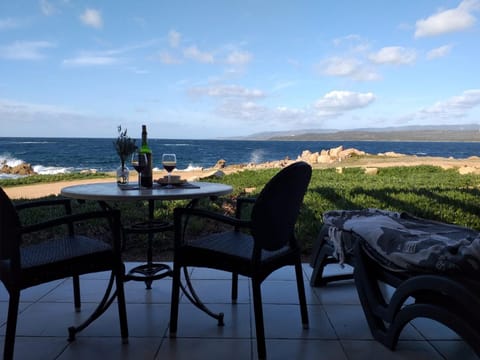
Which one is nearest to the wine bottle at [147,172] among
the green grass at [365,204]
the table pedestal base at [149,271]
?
the table pedestal base at [149,271]

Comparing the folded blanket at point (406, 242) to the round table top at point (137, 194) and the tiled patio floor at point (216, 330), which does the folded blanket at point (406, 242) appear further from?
the round table top at point (137, 194)

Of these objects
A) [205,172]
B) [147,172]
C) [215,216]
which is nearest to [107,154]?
[205,172]

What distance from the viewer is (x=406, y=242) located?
1.78 meters

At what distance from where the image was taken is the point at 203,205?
17.0 ft

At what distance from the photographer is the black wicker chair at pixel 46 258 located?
1523 millimetres

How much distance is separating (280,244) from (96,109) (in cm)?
2278

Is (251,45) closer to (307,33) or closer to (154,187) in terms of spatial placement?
(307,33)

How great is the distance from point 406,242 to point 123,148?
5.45ft

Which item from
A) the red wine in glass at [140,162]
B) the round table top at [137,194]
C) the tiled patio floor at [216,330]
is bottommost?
the tiled patio floor at [216,330]

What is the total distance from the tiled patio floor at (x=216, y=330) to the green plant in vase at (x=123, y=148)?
0.79m

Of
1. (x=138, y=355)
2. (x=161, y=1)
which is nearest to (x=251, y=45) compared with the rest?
(x=161, y=1)

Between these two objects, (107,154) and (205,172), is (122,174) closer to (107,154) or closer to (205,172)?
(205,172)

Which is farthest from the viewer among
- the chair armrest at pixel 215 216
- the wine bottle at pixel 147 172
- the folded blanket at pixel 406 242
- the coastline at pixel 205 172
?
the coastline at pixel 205 172

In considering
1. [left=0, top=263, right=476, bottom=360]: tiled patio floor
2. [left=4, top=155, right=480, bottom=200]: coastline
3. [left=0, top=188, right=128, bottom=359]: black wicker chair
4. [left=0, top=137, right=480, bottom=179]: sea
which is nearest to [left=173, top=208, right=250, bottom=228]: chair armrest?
[left=0, top=188, right=128, bottom=359]: black wicker chair
